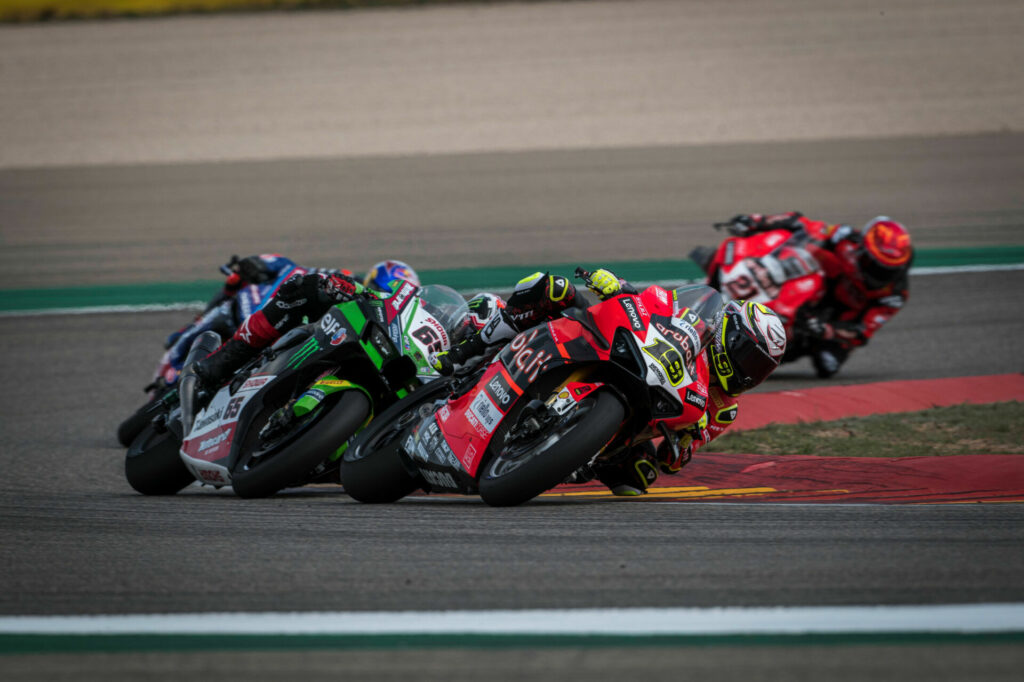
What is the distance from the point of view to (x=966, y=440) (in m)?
7.74

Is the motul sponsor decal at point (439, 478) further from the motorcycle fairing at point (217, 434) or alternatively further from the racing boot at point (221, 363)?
the racing boot at point (221, 363)

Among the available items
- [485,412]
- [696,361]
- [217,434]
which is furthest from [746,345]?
[217,434]

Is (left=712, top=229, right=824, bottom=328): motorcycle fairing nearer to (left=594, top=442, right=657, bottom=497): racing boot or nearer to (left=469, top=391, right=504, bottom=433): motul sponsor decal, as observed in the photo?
(left=594, top=442, right=657, bottom=497): racing boot

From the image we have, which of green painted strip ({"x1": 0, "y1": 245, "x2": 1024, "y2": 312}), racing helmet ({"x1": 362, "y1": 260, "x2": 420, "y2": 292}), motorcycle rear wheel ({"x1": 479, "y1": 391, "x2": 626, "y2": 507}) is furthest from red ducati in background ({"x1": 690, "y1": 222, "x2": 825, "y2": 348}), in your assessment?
motorcycle rear wheel ({"x1": 479, "y1": 391, "x2": 626, "y2": 507})

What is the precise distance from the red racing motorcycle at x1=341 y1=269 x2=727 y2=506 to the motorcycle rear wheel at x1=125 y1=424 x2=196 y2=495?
4.30 ft

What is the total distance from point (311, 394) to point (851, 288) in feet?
19.9

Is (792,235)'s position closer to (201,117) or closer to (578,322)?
(578,322)

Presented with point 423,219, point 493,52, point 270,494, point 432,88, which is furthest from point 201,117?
point 270,494

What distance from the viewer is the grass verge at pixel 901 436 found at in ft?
24.7

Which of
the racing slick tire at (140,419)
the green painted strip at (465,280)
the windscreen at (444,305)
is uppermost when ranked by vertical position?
the windscreen at (444,305)

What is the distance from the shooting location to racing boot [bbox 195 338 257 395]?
661 cm

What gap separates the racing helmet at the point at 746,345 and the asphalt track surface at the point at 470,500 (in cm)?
63

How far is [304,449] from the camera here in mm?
5723

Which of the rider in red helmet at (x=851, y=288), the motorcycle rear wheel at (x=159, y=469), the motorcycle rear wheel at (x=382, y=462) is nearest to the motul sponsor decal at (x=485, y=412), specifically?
the motorcycle rear wheel at (x=382, y=462)
